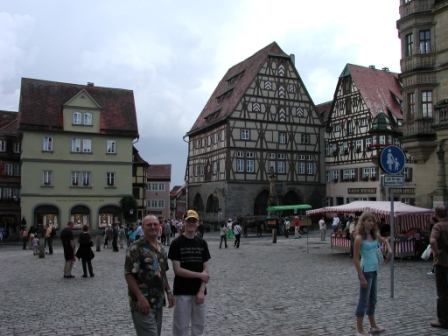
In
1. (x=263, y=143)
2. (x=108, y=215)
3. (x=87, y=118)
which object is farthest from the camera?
(x=263, y=143)

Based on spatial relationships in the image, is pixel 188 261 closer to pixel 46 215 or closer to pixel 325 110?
pixel 46 215

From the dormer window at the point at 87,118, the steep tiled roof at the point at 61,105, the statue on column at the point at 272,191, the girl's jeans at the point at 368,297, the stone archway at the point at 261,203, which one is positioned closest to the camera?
the girl's jeans at the point at 368,297

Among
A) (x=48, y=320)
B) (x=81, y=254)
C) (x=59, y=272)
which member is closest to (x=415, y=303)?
(x=48, y=320)

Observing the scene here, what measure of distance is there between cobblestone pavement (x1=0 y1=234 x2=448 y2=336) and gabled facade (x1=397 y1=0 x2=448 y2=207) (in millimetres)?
6901

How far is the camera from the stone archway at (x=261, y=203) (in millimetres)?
51403

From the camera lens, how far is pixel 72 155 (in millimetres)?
44250

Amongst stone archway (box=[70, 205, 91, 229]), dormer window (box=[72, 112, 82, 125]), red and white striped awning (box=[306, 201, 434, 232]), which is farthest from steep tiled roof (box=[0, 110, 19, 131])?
red and white striped awning (box=[306, 201, 434, 232])

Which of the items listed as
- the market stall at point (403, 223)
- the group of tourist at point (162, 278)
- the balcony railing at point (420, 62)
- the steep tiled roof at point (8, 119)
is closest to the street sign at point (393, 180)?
the group of tourist at point (162, 278)

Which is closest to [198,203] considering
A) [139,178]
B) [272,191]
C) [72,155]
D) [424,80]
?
[139,178]

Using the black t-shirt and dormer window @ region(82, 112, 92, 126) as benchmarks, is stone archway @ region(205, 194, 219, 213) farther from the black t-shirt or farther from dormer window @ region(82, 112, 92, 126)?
the black t-shirt

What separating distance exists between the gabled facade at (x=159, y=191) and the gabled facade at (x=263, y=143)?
35.2 meters

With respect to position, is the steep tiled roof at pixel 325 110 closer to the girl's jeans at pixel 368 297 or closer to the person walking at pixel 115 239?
the person walking at pixel 115 239

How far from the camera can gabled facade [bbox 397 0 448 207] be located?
2270 centimetres

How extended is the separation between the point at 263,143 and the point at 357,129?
9.48 metres
